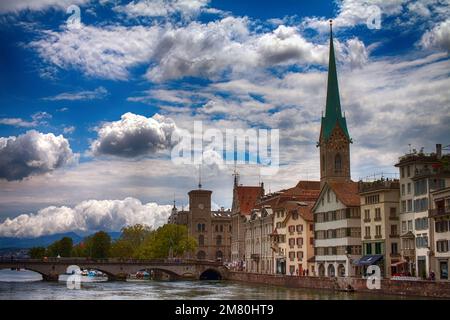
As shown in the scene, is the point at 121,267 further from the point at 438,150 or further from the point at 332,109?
the point at 438,150

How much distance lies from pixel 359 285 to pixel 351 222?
14456 millimetres

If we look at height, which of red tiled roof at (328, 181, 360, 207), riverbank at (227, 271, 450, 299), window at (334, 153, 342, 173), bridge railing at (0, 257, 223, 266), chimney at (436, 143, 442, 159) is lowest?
riverbank at (227, 271, 450, 299)

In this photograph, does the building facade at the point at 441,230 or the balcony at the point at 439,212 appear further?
the building facade at the point at 441,230

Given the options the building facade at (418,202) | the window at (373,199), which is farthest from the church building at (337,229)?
the building facade at (418,202)

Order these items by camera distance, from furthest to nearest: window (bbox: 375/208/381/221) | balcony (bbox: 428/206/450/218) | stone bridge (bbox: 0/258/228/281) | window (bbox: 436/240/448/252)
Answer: stone bridge (bbox: 0/258/228/281)
window (bbox: 375/208/381/221)
window (bbox: 436/240/448/252)
balcony (bbox: 428/206/450/218)

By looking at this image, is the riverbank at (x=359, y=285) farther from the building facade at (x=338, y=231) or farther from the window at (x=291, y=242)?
the window at (x=291, y=242)

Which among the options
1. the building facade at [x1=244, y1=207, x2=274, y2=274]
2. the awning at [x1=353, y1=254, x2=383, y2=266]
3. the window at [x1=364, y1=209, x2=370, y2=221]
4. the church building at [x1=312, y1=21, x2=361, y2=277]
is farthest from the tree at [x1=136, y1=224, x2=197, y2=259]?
the awning at [x1=353, y1=254, x2=383, y2=266]

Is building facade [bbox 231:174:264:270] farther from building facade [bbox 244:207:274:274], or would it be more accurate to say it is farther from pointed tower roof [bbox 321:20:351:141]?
pointed tower roof [bbox 321:20:351:141]

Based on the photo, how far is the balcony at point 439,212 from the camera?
76.4 meters

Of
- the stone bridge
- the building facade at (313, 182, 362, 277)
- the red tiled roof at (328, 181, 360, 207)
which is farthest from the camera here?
the stone bridge

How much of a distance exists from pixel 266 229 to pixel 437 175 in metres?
56.2

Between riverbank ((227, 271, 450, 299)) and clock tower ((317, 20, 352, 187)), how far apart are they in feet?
115

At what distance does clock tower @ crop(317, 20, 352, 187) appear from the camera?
14775 centimetres

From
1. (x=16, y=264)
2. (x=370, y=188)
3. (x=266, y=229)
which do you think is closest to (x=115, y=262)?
(x=16, y=264)
